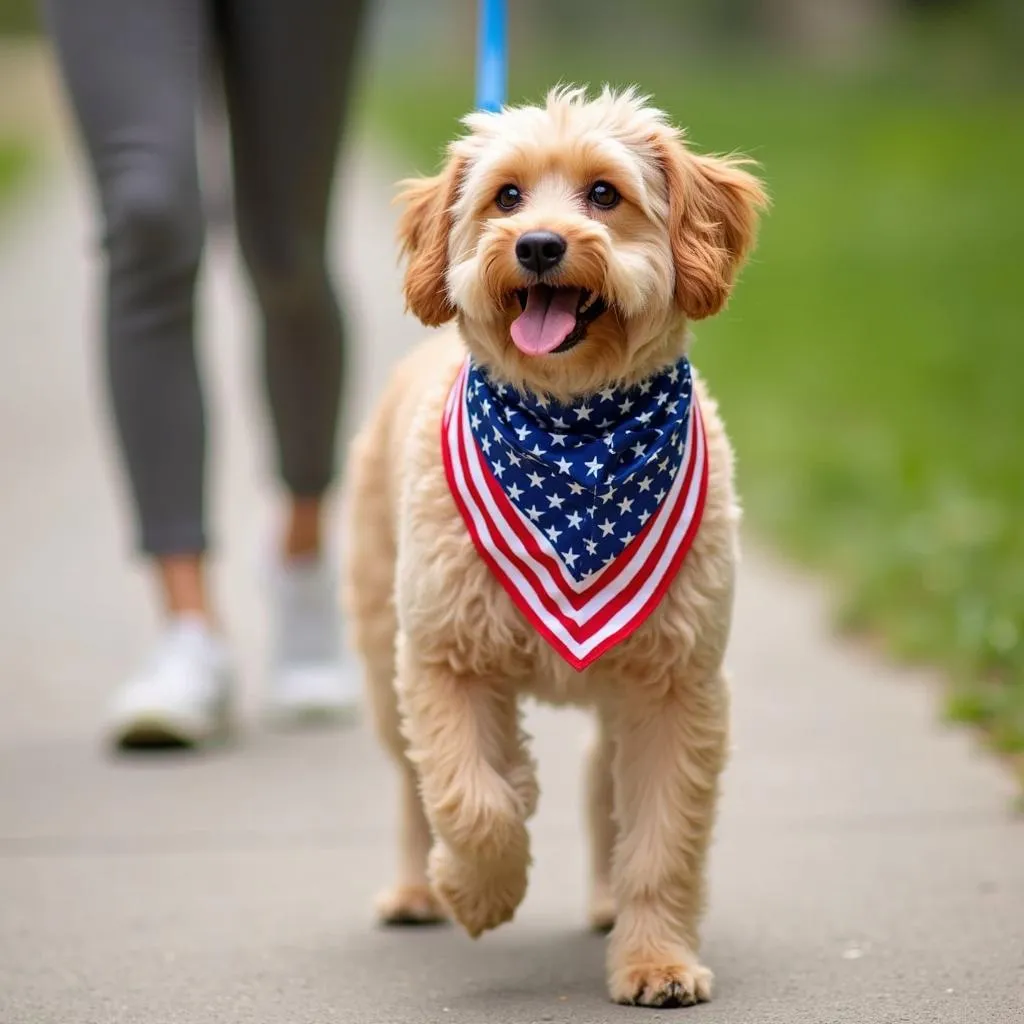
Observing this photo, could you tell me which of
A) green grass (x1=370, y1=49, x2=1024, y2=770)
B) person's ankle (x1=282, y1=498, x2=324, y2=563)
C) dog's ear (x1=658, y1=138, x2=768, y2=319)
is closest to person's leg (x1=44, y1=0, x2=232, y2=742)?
person's ankle (x1=282, y1=498, x2=324, y2=563)

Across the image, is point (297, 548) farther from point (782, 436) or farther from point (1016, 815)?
point (782, 436)

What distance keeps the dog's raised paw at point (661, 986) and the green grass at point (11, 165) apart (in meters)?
21.3

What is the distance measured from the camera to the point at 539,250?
354 centimetres

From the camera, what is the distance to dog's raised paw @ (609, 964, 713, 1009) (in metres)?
3.56

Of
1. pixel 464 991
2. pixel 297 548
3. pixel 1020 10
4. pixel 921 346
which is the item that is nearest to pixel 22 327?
pixel 921 346

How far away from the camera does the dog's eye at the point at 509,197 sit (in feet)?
12.2

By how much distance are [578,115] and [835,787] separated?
204 cm

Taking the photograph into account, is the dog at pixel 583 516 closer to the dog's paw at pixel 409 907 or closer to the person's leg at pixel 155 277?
the dog's paw at pixel 409 907

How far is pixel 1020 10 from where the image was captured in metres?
32.9

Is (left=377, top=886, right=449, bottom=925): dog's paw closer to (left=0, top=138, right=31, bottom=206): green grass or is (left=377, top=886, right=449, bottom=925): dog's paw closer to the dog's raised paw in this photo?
the dog's raised paw

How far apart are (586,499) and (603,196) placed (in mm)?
554

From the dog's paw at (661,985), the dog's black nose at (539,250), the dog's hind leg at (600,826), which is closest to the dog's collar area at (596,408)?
the dog's black nose at (539,250)

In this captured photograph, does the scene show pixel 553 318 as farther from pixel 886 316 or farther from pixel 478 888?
pixel 886 316

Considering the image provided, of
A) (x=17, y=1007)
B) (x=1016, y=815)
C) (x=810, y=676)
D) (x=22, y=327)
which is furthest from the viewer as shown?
(x=22, y=327)
